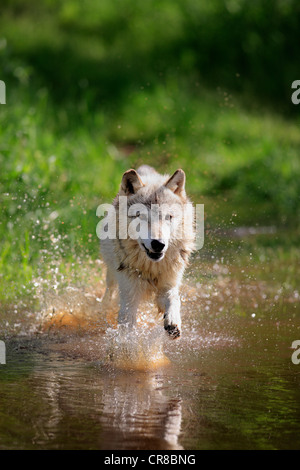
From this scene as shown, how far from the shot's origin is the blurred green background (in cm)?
847

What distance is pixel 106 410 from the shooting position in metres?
4.36

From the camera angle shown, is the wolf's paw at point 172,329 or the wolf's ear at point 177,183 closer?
the wolf's paw at point 172,329

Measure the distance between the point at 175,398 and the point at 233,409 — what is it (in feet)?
1.32

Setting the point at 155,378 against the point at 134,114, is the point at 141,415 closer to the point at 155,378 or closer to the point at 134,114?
the point at 155,378

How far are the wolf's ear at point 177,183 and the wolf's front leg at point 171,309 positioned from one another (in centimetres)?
78

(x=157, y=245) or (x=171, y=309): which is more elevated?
(x=157, y=245)

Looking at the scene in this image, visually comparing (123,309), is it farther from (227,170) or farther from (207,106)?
(207,106)

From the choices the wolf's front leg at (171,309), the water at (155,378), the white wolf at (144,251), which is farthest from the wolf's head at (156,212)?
the water at (155,378)

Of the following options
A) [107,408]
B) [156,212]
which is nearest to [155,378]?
[107,408]

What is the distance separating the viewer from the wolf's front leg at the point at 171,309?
5.48 meters

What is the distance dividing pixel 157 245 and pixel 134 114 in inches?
448

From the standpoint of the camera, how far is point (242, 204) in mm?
13188

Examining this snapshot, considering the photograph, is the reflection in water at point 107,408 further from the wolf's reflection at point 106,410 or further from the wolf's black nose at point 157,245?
the wolf's black nose at point 157,245
